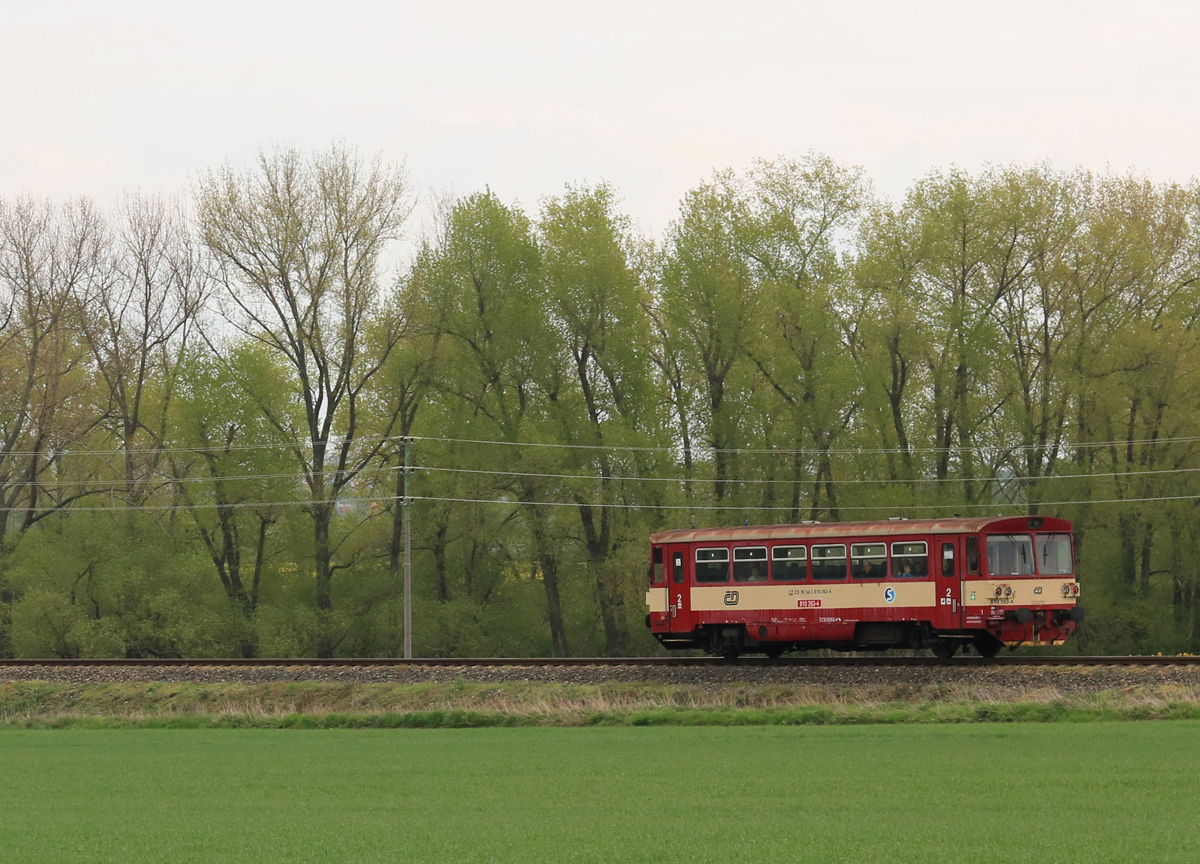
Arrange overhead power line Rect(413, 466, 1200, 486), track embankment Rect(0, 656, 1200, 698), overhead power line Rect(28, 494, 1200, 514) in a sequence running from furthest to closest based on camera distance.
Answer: overhead power line Rect(413, 466, 1200, 486) → overhead power line Rect(28, 494, 1200, 514) → track embankment Rect(0, 656, 1200, 698)

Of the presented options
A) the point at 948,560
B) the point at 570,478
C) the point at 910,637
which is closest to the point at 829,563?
the point at 910,637

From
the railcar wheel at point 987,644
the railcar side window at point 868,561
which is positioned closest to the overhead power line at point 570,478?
the railcar wheel at point 987,644

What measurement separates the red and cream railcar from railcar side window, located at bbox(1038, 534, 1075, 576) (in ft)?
0.09

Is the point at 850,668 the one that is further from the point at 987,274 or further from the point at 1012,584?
the point at 987,274

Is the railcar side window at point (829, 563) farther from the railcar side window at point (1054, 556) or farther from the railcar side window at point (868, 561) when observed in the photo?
the railcar side window at point (1054, 556)

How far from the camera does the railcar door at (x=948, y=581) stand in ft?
102

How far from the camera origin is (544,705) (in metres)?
26.8

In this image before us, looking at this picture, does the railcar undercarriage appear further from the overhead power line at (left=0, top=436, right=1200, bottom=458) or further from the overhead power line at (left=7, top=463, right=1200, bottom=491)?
the overhead power line at (left=0, top=436, right=1200, bottom=458)

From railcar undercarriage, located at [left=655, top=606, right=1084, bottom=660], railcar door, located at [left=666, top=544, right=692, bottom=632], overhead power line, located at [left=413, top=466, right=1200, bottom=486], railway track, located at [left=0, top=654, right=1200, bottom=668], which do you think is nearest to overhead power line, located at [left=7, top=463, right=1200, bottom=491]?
overhead power line, located at [left=413, top=466, right=1200, bottom=486]

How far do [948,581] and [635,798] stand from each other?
17.3 m

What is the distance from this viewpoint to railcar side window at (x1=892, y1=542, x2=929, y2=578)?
103ft

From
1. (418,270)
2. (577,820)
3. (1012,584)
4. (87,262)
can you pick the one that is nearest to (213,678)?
(1012,584)

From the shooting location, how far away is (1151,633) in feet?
159

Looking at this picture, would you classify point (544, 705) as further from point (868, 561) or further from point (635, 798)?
point (635, 798)
